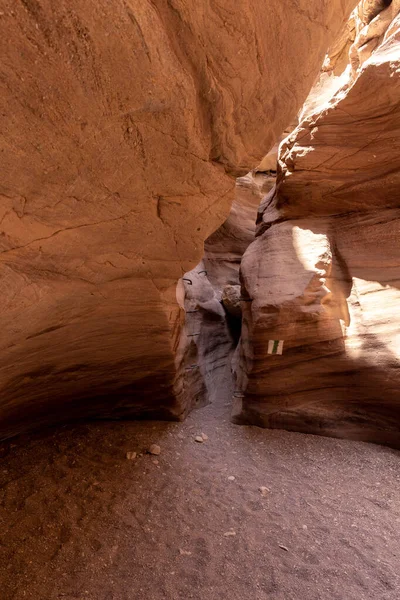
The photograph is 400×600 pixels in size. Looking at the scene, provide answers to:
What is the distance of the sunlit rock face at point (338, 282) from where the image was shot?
4309mm

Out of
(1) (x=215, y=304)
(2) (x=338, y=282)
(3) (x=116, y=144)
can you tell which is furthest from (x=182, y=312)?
(1) (x=215, y=304)

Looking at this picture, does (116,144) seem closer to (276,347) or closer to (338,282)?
(276,347)

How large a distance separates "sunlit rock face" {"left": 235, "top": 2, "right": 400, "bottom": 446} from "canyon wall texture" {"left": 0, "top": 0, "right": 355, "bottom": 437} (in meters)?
2.00

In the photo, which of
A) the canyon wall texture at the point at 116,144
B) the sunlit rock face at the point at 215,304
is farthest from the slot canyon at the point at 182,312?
the sunlit rock face at the point at 215,304

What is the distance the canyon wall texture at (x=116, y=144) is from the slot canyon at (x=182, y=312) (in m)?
0.01

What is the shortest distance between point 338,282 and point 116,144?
3771 mm

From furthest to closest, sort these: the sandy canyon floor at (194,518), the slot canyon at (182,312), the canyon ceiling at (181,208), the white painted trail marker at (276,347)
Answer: the white painted trail marker at (276,347)
the sandy canyon floor at (194,518)
the slot canyon at (182,312)
the canyon ceiling at (181,208)

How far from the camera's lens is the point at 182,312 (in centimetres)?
467

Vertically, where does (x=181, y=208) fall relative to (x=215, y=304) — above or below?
above

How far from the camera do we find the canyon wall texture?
5.22ft

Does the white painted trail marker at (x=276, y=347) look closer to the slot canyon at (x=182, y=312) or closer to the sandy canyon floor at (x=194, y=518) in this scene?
the slot canyon at (x=182, y=312)

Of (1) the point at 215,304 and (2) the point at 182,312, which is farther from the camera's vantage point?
(1) the point at 215,304

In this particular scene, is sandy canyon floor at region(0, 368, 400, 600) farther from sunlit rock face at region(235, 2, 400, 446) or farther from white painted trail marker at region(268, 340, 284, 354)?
white painted trail marker at region(268, 340, 284, 354)

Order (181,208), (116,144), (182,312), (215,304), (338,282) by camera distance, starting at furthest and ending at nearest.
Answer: (215,304)
(338,282)
(182,312)
(181,208)
(116,144)
